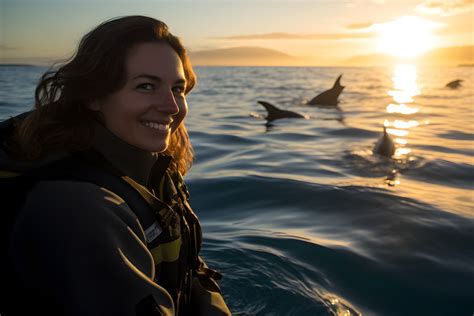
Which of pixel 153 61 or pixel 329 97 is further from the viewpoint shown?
pixel 329 97

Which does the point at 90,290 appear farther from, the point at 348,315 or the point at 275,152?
the point at 275,152

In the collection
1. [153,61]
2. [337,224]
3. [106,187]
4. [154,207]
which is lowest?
[337,224]

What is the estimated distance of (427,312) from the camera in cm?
431

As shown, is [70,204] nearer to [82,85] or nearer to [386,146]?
[82,85]

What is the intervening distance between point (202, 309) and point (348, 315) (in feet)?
4.98

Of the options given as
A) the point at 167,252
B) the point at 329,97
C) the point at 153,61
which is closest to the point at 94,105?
the point at 153,61

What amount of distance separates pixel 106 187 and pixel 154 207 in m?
0.33

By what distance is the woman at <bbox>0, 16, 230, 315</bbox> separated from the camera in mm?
2070

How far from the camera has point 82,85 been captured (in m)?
2.74

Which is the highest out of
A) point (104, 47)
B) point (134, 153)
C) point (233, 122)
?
point (104, 47)

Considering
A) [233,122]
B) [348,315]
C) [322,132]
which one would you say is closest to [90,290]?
[348,315]

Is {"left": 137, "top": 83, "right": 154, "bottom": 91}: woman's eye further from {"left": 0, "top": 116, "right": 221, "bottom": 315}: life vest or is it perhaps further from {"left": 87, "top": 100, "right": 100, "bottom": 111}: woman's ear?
{"left": 0, "top": 116, "right": 221, "bottom": 315}: life vest

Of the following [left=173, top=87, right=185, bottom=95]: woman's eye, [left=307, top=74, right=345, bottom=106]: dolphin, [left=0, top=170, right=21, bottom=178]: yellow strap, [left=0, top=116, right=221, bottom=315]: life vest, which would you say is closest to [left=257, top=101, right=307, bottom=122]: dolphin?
[left=307, top=74, right=345, bottom=106]: dolphin

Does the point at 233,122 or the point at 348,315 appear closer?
the point at 348,315
